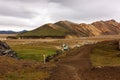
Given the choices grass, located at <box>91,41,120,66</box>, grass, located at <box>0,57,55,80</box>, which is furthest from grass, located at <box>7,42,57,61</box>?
grass, located at <box>0,57,55,80</box>

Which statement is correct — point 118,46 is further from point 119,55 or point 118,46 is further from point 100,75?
point 100,75

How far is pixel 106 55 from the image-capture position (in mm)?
55844

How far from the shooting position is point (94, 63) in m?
47.0

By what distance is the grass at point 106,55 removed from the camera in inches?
1853

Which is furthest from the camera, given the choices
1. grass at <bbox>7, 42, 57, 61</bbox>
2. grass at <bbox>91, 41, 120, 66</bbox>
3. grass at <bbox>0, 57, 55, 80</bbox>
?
grass at <bbox>7, 42, 57, 61</bbox>

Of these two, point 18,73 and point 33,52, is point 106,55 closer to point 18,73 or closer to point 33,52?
point 18,73

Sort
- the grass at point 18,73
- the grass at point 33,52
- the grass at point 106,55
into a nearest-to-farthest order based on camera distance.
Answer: the grass at point 18,73 < the grass at point 106,55 < the grass at point 33,52

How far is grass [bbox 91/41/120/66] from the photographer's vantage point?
47.1 meters

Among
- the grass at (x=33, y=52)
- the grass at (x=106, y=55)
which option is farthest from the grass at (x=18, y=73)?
the grass at (x=33, y=52)

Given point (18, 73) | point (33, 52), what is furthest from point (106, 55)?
point (33, 52)

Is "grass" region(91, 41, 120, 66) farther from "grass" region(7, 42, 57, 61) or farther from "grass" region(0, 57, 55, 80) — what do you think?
"grass" region(7, 42, 57, 61)

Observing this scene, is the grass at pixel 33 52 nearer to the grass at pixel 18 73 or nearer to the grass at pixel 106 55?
the grass at pixel 106 55

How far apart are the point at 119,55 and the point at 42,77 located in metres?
19.9

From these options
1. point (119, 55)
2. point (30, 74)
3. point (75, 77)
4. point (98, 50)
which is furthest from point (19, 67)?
point (98, 50)
